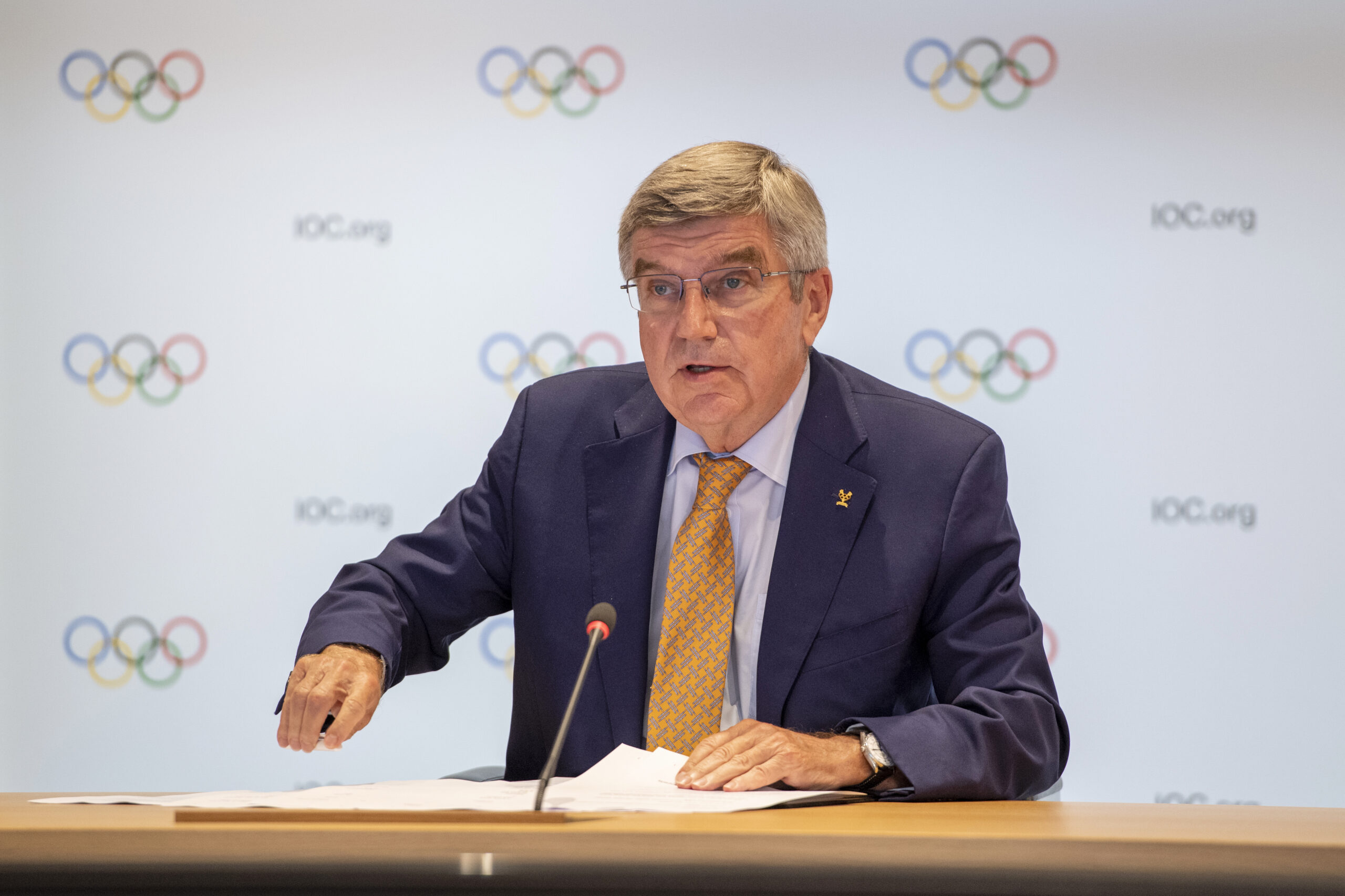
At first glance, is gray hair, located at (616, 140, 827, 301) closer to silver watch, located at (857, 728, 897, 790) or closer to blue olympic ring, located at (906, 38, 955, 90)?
silver watch, located at (857, 728, 897, 790)

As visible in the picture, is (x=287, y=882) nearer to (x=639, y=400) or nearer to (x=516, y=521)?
(x=516, y=521)

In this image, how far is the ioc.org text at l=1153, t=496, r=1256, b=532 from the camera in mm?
3184

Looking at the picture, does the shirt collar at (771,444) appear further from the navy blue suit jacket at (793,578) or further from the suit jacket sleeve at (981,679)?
the suit jacket sleeve at (981,679)

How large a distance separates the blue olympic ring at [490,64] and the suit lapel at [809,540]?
1.83m

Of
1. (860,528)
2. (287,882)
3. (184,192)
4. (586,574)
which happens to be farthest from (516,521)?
(184,192)

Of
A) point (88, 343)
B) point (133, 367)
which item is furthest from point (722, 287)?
point (88, 343)

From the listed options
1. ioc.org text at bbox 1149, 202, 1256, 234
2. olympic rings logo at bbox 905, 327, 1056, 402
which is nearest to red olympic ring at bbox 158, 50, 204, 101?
olympic rings logo at bbox 905, 327, 1056, 402

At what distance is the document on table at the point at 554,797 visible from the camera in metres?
1.13

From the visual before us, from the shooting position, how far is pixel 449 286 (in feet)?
11.0

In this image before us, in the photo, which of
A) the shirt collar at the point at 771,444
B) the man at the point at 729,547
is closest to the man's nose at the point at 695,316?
the man at the point at 729,547

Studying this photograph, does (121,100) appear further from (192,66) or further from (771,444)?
(771,444)

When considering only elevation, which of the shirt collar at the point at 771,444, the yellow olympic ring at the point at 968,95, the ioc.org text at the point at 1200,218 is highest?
the yellow olympic ring at the point at 968,95

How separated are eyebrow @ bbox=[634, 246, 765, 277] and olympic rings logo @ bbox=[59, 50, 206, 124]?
7.16 feet

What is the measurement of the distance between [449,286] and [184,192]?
0.87 metres
